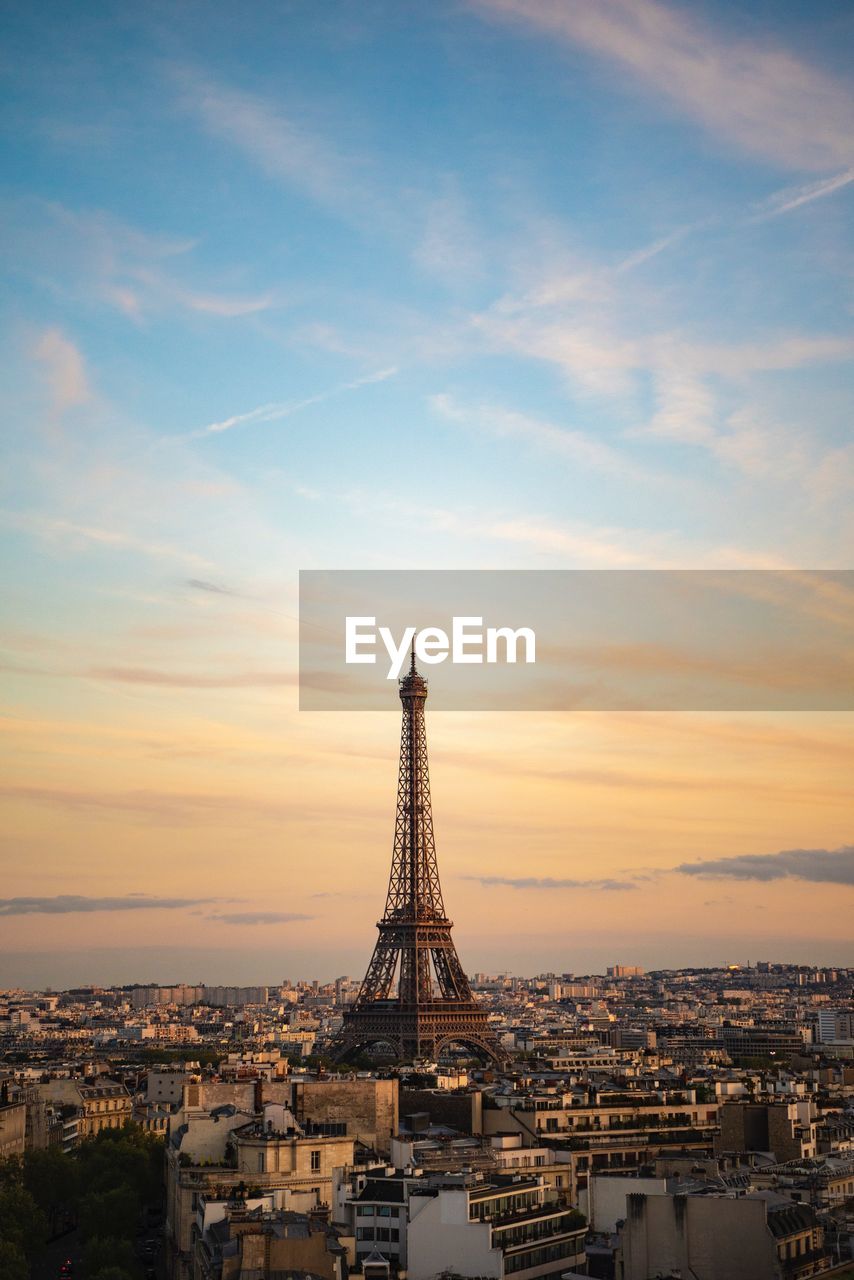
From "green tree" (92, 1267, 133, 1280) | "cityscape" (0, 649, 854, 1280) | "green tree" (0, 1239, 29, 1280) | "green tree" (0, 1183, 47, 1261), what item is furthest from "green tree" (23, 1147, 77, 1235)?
"green tree" (92, 1267, 133, 1280)

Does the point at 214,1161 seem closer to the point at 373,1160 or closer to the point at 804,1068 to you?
the point at 373,1160

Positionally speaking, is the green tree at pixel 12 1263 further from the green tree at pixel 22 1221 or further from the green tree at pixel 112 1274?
the green tree at pixel 112 1274

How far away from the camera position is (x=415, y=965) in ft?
447

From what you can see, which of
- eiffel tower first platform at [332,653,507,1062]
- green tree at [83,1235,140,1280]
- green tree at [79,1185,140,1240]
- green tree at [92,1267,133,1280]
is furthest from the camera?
eiffel tower first platform at [332,653,507,1062]

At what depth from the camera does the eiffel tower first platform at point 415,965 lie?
13325 cm

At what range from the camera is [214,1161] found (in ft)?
186

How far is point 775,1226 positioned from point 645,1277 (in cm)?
329

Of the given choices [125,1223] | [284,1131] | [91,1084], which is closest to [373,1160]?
[284,1131]

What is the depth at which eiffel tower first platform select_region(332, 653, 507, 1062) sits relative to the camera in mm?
133250

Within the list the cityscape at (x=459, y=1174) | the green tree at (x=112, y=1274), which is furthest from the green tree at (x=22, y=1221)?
the green tree at (x=112, y=1274)

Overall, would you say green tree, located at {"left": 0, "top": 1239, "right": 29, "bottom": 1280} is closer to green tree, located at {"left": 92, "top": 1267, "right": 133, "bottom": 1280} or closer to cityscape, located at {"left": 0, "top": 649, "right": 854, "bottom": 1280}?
cityscape, located at {"left": 0, "top": 649, "right": 854, "bottom": 1280}

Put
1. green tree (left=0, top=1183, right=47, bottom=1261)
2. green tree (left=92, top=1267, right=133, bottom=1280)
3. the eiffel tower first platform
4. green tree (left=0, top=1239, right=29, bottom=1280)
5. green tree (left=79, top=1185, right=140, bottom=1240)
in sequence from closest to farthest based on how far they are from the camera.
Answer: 1. green tree (left=92, top=1267, right=133, bottom=1280)
2. green tree (left=0, top=1239, right=29, bottom=1280)
3. green tree (left=0, top=1183, right=47, bottom=1261)
4. green tree (left=79, top=1185, right=140, bottom=1240)
5. the eiffel tower first platform

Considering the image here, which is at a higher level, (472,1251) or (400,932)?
(400,932)

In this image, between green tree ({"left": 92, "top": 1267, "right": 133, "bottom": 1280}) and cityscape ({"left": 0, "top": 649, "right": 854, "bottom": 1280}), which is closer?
cityscape ({"left": 0, "top": 649, "right": 854, "bottom": 1280})
